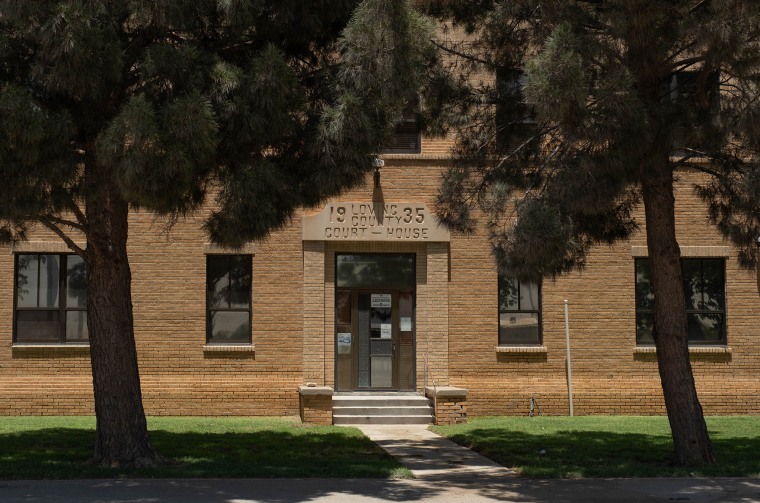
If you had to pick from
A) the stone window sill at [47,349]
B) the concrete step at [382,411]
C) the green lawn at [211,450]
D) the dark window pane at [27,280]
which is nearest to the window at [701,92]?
the green lawn at [211,450]

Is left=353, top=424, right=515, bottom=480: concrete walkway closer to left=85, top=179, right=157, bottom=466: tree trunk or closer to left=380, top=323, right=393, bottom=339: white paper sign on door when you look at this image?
left=380, top=323, right=393, bottom=339: white paper sign on door

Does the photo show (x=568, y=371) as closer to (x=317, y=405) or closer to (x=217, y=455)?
(x=317, y=405)

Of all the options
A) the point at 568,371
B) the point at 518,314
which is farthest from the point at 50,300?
the point at 568,371

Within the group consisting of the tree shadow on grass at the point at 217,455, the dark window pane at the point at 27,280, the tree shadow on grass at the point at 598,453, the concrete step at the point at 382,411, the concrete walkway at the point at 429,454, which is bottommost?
the concrete walkway at the point at 429,454

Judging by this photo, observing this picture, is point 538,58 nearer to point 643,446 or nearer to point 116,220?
point 116,220

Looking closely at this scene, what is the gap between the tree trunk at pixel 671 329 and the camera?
13.7 meters

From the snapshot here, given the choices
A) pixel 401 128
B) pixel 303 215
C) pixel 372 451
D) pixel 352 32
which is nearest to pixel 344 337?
pixel 303 215

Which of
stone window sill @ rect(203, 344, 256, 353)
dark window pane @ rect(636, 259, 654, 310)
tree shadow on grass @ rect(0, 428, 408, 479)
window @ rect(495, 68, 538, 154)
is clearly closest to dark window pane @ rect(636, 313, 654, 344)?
dark window pane @ rect(636, 259, 654, 310)

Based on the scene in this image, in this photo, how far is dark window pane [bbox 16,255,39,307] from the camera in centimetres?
2091

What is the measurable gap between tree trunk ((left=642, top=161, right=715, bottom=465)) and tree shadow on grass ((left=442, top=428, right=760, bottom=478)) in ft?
1.27

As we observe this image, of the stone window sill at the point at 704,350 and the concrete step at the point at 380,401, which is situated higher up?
the stone window sill at the point at 704,350

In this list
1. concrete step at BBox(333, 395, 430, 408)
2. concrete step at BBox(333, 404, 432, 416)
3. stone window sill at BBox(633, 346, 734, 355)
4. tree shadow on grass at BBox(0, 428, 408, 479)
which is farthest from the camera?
stone window sill at BBox(633, 346, 734, 355)

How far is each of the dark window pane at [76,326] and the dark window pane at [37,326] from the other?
196mm

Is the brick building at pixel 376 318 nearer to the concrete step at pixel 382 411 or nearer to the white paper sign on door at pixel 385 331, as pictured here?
the white paper sign on door at pixel 385 331
